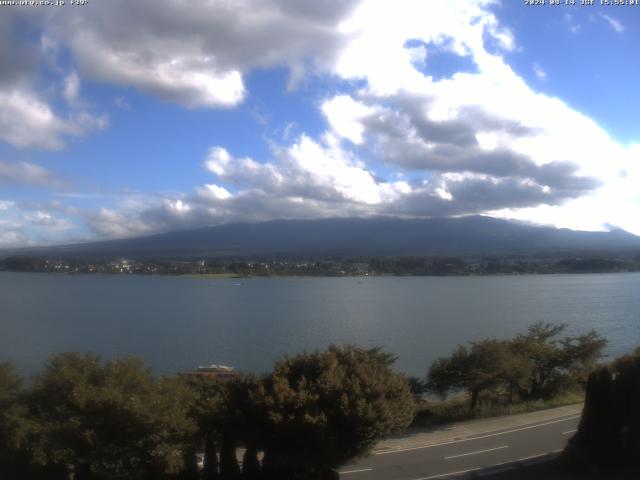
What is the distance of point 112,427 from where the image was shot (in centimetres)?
789

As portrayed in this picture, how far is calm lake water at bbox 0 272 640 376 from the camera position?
27844 millimetres

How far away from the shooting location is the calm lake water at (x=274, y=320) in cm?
2784

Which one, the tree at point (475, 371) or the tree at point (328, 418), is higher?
the tree at point (328, 418)

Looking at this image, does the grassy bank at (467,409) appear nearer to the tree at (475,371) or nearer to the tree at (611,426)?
the tree at (475,371)

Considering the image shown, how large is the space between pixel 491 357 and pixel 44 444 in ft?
35.7

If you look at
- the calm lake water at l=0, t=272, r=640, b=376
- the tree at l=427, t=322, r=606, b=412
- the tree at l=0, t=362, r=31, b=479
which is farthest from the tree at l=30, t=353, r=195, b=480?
the calm lake water at l=0, t=272, r=640, b=376

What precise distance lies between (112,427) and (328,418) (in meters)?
2.79

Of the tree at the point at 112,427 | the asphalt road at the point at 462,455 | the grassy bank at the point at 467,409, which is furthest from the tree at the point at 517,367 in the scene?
the tree at the point at 112,427

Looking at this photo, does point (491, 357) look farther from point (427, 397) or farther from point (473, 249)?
point (473, 249)

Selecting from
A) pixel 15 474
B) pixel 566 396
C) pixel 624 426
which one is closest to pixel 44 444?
pixel 15 474

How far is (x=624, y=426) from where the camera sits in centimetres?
878

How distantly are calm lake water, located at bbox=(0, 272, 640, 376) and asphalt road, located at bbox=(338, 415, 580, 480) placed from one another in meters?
10.7

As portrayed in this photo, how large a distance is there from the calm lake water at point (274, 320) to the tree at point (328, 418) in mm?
14481

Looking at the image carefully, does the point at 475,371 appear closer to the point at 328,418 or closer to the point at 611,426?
the point at 611,426
